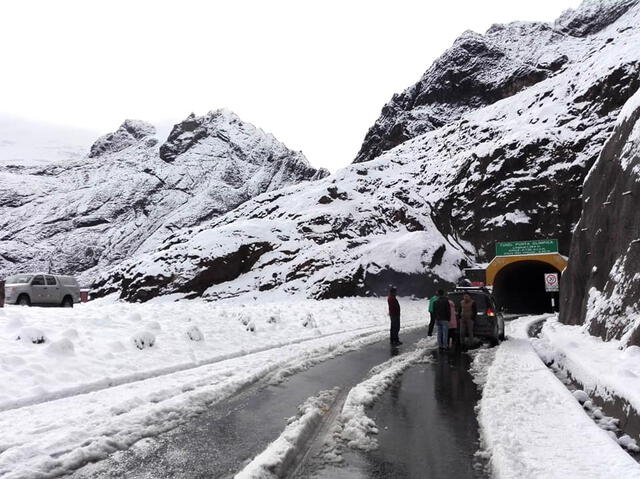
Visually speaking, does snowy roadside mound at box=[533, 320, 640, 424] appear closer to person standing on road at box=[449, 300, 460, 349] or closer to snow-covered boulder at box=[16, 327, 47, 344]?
person standing on road at box=[449, 300, 460, 349]

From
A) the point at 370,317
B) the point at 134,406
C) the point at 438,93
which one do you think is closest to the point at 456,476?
the point at 134,406

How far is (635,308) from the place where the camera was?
9141 mm

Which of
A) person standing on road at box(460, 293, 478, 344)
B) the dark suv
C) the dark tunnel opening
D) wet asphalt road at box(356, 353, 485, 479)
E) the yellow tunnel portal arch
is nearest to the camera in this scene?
wet asphalt road at box(356, 353, 485, 479)

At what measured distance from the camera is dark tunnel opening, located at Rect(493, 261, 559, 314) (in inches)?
1666

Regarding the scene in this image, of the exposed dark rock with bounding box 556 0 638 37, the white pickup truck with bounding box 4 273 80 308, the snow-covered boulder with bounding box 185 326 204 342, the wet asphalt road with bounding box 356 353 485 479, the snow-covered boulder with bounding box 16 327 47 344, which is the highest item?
the exposed dark rock with bounding box 556 0 638 37

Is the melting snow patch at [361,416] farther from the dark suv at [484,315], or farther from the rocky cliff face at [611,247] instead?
the dark suv at [484,315]

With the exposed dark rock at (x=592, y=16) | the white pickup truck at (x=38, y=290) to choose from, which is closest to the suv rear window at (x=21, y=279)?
the white pickup truck at (x=38, y=290)

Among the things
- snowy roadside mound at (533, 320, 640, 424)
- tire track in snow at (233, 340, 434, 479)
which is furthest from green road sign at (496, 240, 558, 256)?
tire track in snow at (233, 340, 434, 479)

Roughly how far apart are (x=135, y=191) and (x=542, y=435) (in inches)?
5816

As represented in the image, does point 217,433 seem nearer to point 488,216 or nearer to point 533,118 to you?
point 488,216

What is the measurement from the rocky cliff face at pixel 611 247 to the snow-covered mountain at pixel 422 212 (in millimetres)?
23902

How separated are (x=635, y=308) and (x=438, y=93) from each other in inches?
4261

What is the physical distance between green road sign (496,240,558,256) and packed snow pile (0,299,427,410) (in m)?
27.7

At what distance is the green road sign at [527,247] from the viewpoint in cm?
3881
